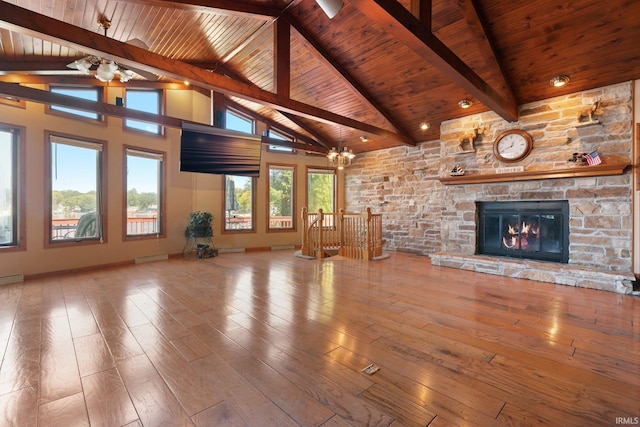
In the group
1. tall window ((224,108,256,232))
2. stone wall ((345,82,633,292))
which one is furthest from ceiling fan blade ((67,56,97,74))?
stone wall ((345,82,633,292))

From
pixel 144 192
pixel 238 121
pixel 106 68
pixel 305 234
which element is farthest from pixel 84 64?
pixel 305 234

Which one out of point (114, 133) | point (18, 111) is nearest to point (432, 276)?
point (114, 133)

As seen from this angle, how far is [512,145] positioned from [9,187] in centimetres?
829

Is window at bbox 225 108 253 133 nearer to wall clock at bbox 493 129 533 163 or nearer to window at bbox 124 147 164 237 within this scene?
window at bbox 124 147 164 237

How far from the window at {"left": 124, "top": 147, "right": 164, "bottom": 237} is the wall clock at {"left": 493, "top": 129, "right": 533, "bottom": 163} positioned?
22.4 ft

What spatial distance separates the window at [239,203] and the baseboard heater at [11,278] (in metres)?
3.69

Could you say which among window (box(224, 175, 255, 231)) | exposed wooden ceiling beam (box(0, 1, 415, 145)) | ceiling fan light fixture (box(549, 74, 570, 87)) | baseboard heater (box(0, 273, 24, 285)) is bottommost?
baseboard heater (box(0, 273, 24, 285))

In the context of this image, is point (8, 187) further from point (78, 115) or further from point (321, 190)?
point (321, 190)

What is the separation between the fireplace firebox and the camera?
4.57 metres

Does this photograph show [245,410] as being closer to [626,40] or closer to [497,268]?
[497,268]

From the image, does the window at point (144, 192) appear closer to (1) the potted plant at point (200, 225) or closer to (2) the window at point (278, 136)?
(1) the potted plant at point (200, 225)

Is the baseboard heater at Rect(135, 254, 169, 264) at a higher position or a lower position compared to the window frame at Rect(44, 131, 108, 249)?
lower

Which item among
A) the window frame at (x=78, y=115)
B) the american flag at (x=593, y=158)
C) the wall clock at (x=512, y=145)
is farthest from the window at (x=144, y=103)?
the american flag at (x=593, y=158)

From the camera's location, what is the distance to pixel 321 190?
340 inches
